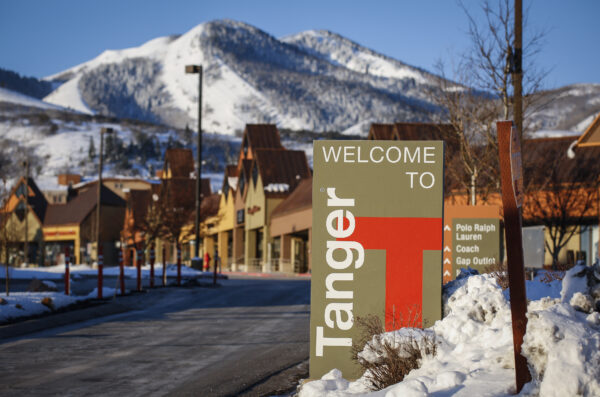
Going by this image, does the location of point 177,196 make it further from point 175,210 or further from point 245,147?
point 245,147

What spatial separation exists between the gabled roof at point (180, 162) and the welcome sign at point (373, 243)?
8451 cm

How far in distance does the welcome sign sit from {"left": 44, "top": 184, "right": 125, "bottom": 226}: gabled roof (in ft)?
286

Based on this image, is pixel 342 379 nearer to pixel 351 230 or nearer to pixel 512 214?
pixel 351 230

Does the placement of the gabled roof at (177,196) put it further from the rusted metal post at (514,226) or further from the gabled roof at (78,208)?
the rusted metal post at (514,226)

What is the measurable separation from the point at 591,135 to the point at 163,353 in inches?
711

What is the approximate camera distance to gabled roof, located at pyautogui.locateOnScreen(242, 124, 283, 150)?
240 ft

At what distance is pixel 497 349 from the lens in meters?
6.05

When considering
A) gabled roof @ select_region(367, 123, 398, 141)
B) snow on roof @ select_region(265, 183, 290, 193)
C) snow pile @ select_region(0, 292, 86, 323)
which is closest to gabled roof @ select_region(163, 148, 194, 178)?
snow on roof @ select_region(265, 183, 290, 193)

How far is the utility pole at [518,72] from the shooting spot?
18794mm

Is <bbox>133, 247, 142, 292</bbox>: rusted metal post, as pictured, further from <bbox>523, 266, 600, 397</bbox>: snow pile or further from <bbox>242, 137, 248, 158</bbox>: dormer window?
<bbox>242, 137, 248, 158</bbox>: dormer window

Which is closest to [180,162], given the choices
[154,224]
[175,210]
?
[175,210]

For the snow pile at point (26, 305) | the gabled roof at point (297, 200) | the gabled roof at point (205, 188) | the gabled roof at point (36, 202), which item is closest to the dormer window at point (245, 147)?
the gabled roof at point (205, 188)

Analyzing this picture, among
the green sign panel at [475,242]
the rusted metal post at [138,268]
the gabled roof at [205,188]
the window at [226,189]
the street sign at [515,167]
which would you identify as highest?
the gabled roof at [205,188]

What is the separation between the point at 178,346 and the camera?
37.9 feet
